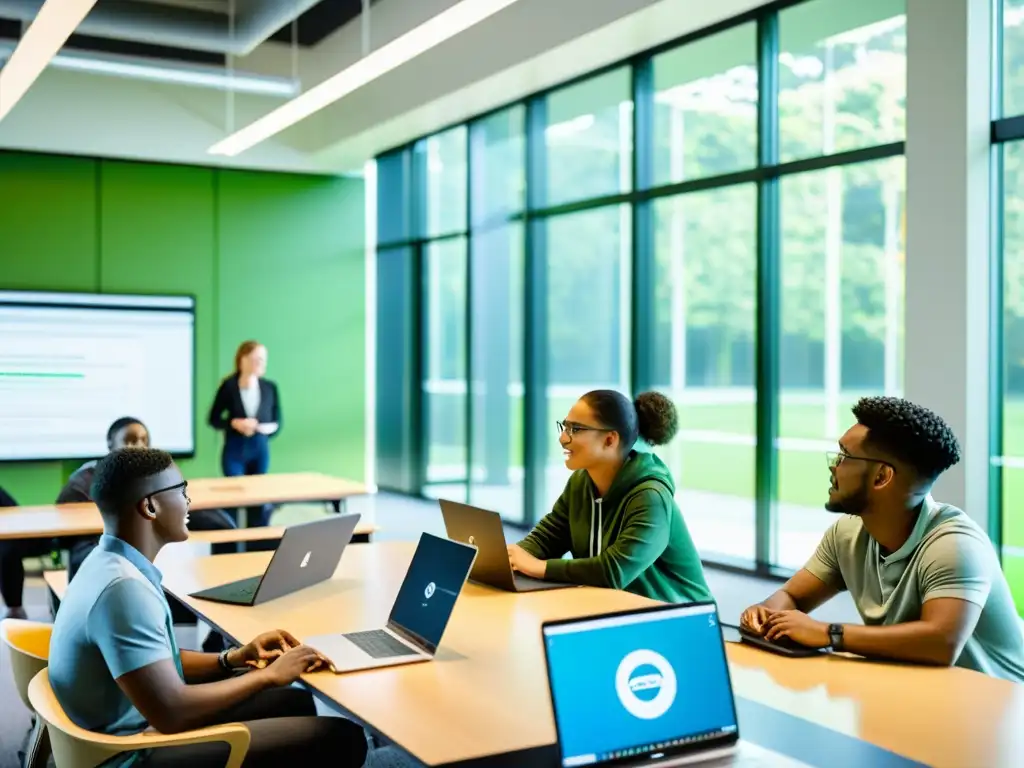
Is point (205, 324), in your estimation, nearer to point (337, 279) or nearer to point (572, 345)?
point (337, 279)

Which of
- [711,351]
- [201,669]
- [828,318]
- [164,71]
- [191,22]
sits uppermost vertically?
[191,22]

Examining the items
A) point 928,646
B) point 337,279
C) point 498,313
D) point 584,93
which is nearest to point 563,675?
point 928,646

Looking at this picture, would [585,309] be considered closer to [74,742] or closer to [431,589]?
[431,589]

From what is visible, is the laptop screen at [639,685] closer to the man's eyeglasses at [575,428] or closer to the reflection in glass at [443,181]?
the man's eyeglasses at [575,428]

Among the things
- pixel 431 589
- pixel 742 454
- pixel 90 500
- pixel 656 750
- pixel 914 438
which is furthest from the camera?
pixel 742 454

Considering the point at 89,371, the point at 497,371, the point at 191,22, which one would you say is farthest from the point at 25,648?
the point at 89,371

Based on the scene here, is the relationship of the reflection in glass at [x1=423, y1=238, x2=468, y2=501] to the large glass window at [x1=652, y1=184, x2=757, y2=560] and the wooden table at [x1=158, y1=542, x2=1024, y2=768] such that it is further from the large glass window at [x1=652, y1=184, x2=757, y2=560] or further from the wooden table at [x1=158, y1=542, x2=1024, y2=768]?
the wooden table at [x1=158, y1=542, x2=1024, y2=768]

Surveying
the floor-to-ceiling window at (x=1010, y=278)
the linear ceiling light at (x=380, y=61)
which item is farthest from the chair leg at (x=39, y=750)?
the floor-to-ceiling window at (x=1010, y=278)

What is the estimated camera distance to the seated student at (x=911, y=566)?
234cm

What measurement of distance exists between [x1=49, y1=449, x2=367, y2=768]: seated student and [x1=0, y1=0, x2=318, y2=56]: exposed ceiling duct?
5.29m

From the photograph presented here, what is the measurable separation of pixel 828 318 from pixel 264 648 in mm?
4276

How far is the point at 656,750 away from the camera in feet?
5.96

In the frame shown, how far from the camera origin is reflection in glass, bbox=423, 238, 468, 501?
9367mm

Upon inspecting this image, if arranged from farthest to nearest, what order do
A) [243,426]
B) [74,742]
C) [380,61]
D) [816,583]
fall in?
1. [243,426]
2. [380,61]
3. [816,583]
4. [74,742]
